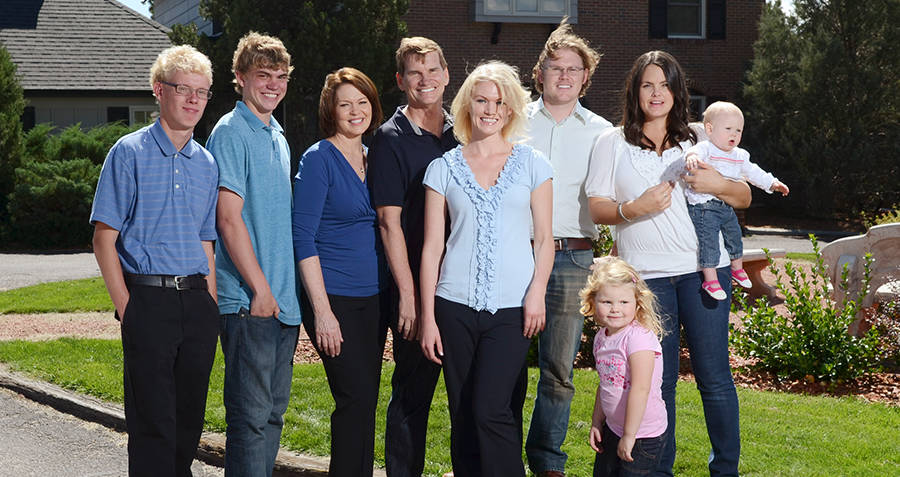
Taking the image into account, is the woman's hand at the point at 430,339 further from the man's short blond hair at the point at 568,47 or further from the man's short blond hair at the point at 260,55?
the man's short blond hair at the point at 568,47

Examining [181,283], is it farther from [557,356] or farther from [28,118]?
[28,118]

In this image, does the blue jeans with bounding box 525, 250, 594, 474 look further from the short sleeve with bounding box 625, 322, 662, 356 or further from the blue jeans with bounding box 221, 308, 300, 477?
the blue jeans with bounding box 221, 308, 300, 477

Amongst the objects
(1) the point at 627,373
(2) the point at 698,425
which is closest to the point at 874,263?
(2) the point at 698,425

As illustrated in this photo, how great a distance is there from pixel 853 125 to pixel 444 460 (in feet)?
62.3

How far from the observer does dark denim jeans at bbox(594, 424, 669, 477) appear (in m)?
3.85

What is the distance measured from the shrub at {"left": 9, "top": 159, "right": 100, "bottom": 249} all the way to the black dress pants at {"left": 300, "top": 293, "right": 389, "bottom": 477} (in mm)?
15587

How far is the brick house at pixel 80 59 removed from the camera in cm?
2323

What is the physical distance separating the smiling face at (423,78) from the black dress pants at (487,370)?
0.93 m

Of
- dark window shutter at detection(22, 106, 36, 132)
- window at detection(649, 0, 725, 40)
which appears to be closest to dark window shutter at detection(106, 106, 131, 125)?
dark window shutter at detection(22, 106, 36, 132)

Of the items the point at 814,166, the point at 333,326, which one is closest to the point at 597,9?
the point at 814,166

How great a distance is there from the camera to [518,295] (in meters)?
3.84

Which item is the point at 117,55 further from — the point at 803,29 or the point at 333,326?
the point at 333,326

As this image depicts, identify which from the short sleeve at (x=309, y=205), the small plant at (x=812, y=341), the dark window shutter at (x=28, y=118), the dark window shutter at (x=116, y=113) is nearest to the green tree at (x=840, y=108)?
the small plant at (x=812, y=341)

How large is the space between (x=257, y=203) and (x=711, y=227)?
1.99 m
